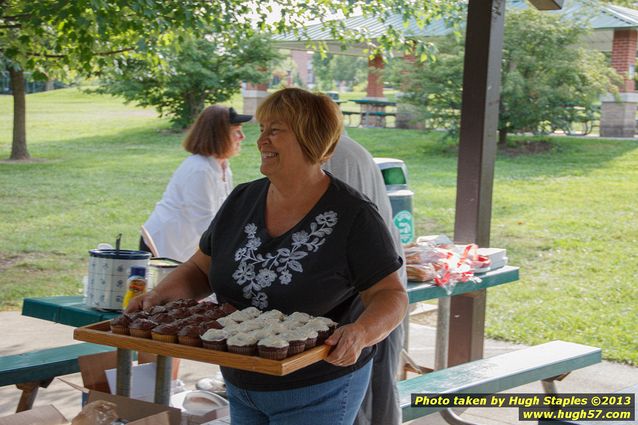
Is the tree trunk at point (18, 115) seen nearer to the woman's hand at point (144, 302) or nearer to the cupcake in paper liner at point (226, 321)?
the woman's hand at point (144, 302)

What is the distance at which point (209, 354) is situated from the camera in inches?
95.3

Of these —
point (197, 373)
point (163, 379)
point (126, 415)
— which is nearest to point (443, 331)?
point (197, 373)

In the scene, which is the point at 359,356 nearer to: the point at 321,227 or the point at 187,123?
the point at 321,227

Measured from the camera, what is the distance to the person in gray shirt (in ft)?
11.1

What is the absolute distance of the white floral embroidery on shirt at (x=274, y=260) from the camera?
2.55 metres

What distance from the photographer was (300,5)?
Result: 316 inches

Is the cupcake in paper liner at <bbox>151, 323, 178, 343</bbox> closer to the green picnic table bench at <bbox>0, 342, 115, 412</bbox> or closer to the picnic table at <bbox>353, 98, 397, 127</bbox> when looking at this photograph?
the green picnic table bench at <bbox>0, 342, 115, 412</bbox>

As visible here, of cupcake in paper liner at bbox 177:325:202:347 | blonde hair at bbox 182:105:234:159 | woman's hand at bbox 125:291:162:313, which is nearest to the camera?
cupcake in paper liner at bbox 177:325:202:347

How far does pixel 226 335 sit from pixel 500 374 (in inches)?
92.1

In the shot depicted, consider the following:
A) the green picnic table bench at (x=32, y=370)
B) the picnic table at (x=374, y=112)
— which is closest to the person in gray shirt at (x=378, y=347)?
the green picnic table bench at (x=32, y=370)

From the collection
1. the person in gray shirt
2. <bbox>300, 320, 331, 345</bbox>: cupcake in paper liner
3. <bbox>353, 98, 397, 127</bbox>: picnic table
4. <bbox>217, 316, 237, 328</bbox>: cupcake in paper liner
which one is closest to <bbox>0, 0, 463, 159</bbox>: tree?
the person in gray shirt

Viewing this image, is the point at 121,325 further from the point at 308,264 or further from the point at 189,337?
the point at 308,264

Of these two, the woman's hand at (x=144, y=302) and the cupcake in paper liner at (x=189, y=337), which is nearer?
the cupcake in paper liner at (x=189, y=337)

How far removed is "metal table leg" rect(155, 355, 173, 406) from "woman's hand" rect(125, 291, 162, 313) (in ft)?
2.76
